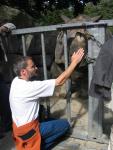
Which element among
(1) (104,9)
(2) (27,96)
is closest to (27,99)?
(2) (27,96)

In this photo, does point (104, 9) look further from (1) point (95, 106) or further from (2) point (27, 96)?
(2) point (27, 96)

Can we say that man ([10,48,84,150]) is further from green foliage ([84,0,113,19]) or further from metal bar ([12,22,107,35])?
green foliage ([84,0,113,19])

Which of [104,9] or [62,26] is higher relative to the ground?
[62,26]

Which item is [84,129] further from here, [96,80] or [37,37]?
[37,37]

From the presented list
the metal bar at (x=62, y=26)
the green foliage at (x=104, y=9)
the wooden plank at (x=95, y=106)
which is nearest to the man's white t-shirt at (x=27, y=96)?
the wooden plank at (x=95, y=106)

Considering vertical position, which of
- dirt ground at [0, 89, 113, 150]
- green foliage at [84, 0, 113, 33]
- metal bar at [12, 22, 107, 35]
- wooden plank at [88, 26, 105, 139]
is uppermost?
metal bar at [12, 22, 107, 35]

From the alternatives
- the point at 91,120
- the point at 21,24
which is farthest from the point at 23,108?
the point at 21,24

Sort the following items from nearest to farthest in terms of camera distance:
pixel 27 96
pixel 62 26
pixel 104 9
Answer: pixel 27 96, pixel 62 26, pixel 104 9

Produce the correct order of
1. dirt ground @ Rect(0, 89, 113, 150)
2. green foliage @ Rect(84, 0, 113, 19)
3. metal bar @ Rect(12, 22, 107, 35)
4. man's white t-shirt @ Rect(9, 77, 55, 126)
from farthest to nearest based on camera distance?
green foliage @ Rect(84, 0, 113, 19) → dirt ground @ Rect(0, 89, 113, 150) → metal bar @ Rect(12, 22, 107, 35) → man's white t-shirt @ Rect(9, 77, 55, 126)

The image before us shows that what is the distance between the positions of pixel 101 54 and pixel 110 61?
13 centimetres

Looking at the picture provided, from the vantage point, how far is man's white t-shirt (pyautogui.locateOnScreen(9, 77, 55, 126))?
4.41 meters

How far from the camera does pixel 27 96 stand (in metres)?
4.43

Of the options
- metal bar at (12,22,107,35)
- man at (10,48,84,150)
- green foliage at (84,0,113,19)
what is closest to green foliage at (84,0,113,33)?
green foliage at (84,0,113,19)

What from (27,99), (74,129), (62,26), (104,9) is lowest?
Result: (104,9)
